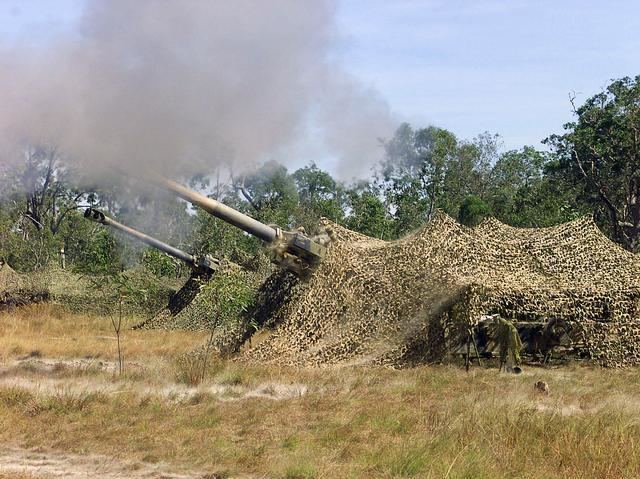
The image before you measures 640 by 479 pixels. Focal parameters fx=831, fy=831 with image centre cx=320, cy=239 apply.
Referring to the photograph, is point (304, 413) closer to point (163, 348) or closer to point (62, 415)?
point (62, 415)

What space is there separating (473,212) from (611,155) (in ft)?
31.4

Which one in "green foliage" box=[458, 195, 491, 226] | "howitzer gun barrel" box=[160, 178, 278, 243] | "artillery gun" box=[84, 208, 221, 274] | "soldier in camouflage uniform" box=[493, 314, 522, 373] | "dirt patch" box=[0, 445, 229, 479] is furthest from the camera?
"green foliage" box=[458, 195, 491, 226]

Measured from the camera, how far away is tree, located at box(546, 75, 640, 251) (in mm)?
31688

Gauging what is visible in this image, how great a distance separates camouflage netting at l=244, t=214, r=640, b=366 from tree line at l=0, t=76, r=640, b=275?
409cm

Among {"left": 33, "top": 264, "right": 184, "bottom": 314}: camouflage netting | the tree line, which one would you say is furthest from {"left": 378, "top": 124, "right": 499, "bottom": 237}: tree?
{"left": 33, "top": 264, "right": 184, "bottom": 314}: camouflage netting

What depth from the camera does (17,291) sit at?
29.6 m

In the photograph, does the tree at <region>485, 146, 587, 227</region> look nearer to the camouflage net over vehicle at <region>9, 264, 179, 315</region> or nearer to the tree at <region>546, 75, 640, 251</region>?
the tree at <region>546, 75, 640, 251</region>

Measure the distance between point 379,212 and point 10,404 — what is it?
108 feet

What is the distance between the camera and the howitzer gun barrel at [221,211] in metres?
13.1

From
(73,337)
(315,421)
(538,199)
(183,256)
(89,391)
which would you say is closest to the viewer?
(315,421)

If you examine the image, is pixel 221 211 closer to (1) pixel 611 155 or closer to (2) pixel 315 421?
(2) pixel 315 421

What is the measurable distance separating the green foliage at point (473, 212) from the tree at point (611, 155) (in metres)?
6.67

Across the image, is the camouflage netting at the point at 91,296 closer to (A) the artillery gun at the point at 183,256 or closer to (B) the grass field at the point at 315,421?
(A) the artillery gun at the point at 183,256

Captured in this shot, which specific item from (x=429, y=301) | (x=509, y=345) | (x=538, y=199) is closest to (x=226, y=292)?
(x=429, y=301)
